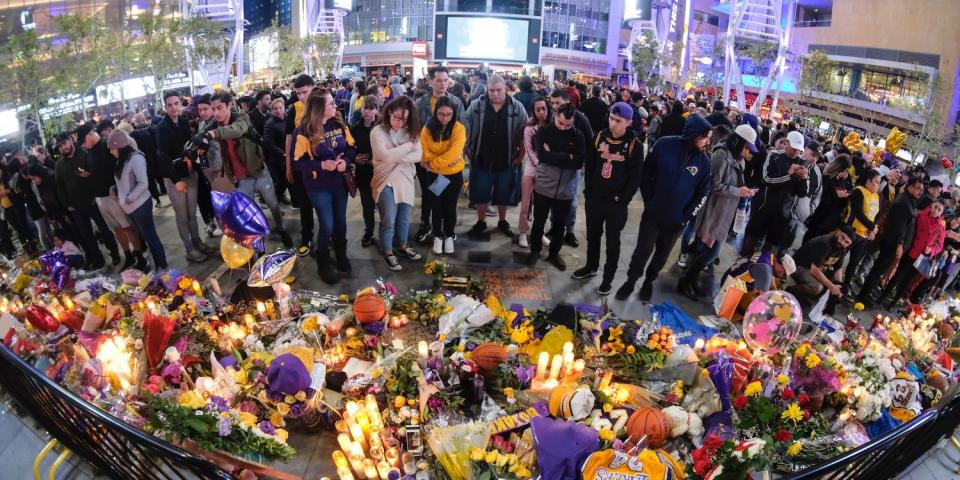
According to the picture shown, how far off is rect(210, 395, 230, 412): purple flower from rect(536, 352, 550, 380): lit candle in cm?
192

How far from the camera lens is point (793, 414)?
329cm

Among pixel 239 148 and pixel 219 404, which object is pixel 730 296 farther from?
pixel 239 148

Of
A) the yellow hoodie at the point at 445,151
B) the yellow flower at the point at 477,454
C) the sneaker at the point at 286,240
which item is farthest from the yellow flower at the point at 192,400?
the yellow hoodie at the point at 445,151

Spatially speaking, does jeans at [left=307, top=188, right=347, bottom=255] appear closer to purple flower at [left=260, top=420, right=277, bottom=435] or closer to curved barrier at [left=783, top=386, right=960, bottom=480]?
purple flower at [left=260, top=420, right=277, bottom=435]

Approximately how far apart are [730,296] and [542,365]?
81.1 inches

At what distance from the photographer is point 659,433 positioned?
3.15 m

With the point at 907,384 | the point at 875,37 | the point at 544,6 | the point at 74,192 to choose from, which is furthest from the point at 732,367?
the point at 544,6

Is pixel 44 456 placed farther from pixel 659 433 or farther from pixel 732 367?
pixel 732 367

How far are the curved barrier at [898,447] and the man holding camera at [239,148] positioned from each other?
17.9ft

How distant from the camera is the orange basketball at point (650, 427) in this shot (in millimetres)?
3154

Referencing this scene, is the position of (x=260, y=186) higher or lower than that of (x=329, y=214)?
higher

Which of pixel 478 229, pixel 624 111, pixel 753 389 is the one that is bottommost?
pixel 753 389

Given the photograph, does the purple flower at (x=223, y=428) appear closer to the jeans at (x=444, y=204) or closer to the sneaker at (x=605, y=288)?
the jeans at (x=444, y=204)

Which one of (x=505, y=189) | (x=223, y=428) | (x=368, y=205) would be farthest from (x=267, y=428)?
(x=505, y=189)
